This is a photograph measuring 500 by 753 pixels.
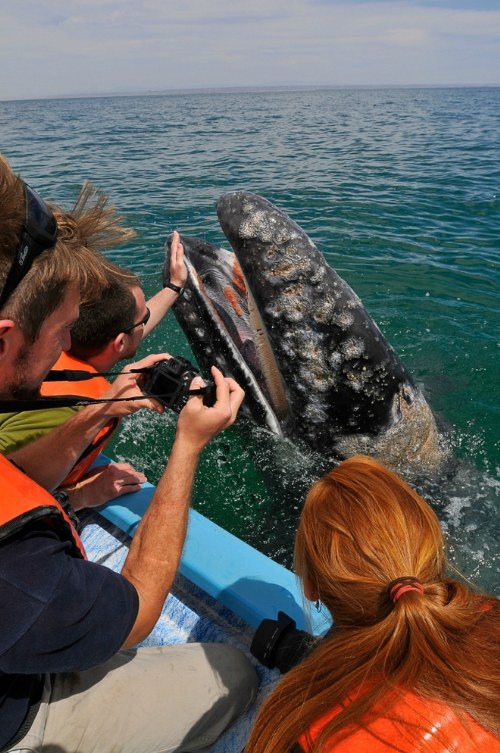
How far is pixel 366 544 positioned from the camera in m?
1.91

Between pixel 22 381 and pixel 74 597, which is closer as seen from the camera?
pixel 74 597

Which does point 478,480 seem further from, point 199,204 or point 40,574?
point 199,204

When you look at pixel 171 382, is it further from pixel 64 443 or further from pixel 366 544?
pixel 366 544

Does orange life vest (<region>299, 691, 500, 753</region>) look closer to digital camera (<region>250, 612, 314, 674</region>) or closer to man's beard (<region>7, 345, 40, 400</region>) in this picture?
digital camera (<region>250, 612, 314, 674</region>)

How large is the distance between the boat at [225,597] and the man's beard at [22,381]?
1.70 meters

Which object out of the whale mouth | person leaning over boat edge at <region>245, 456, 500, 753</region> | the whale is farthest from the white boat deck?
the whale mouth

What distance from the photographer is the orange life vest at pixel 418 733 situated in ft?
5.16

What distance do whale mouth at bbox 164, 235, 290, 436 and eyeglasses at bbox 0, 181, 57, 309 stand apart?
9.24 feet

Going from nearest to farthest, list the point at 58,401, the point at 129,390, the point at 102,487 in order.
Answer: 1. the point at 58,401
2. the point at 129,390
3. the point at 102,487

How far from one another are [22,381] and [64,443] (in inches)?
49.4

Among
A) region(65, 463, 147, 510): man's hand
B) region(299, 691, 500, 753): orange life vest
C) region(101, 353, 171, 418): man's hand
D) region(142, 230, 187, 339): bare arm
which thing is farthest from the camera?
region(142, 230, 187, 339): bare arm

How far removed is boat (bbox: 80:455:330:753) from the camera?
3.29 m

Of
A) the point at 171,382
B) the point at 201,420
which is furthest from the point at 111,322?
the point at 201,420

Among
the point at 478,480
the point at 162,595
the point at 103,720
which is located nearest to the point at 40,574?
the point at 162,595
